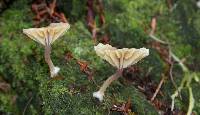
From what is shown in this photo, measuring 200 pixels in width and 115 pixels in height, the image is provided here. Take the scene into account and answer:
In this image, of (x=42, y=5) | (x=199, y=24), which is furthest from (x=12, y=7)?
(x=199, y=24)

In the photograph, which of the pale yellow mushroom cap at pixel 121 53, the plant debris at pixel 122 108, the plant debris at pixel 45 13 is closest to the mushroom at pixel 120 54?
the pale yellow mushroom cap at pixel 121 53

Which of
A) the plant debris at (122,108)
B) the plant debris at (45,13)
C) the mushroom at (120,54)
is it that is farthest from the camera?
the plant debris at (45,13)

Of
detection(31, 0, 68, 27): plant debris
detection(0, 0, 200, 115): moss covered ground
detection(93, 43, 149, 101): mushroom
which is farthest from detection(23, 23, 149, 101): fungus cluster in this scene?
detection(31, 0, 68, 27): plant debris

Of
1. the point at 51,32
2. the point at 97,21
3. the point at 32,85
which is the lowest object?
the point at 32,85

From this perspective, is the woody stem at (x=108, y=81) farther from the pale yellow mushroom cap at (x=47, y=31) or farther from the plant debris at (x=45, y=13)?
the plant debris at (x=45, y=13)

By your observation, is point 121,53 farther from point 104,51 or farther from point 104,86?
point 104,86

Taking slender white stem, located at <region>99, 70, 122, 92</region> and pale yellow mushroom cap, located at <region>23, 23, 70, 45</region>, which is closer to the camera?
pale yellow mushroom cap, located at <region>23, 23, 70, 45</region>

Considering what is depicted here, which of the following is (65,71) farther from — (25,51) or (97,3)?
(97,3)

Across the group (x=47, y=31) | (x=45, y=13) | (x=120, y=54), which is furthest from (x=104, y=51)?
(x=45, y=13)

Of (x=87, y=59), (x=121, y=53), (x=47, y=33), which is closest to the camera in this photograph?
(x=121, y=53)

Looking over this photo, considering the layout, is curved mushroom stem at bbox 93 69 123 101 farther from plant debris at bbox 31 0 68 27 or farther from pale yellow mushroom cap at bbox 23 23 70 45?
plant debris at bbox 31 0 68 27

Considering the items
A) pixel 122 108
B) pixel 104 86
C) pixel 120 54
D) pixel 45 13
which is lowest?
pixel 122 108
